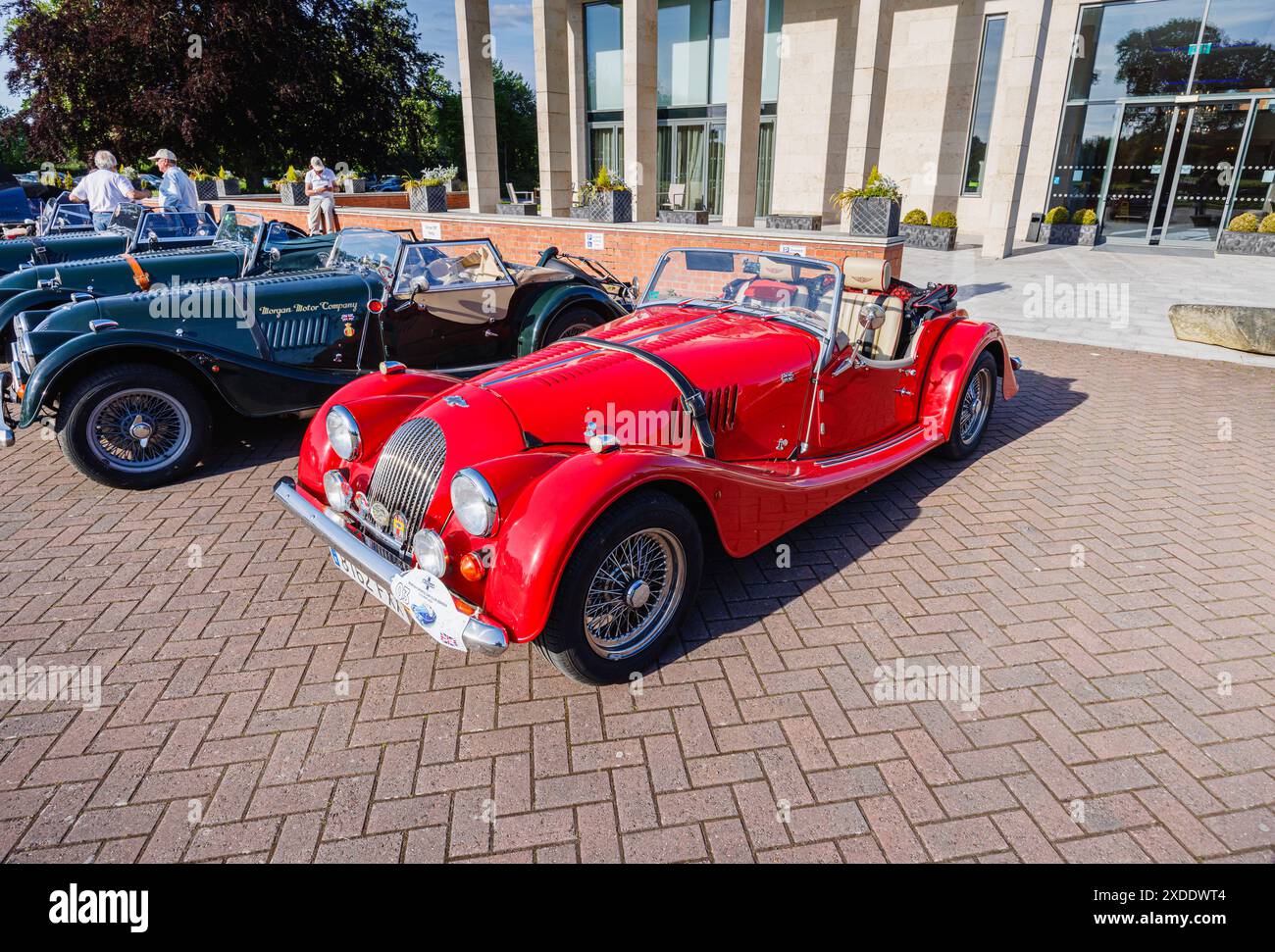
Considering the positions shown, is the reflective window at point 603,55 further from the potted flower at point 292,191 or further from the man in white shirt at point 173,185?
the man in white shirt at point 173,185

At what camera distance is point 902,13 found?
17859 millimetres

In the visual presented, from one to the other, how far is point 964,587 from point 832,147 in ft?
53.5

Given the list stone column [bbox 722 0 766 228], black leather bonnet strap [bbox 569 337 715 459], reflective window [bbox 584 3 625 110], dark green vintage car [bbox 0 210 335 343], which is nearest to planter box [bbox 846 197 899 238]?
stone column [bbox 722 0 766 228]

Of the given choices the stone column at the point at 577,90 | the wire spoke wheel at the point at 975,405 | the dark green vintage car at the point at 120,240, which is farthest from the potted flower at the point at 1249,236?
the dark green vintage car at the point at 120,240

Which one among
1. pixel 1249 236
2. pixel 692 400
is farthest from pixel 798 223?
pixel 692 400

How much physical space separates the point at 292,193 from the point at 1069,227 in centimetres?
1966

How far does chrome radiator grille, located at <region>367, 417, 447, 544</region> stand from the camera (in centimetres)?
338

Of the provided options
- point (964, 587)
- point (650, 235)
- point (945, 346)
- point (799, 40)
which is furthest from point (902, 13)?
point (964, 587)

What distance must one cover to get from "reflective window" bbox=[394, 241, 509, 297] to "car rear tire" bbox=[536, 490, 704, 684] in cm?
430

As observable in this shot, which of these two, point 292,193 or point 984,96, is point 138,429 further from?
point 984,96

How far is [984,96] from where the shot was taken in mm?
17750

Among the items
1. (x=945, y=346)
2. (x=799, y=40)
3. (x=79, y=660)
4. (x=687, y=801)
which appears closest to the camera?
(x=687, y=801)
